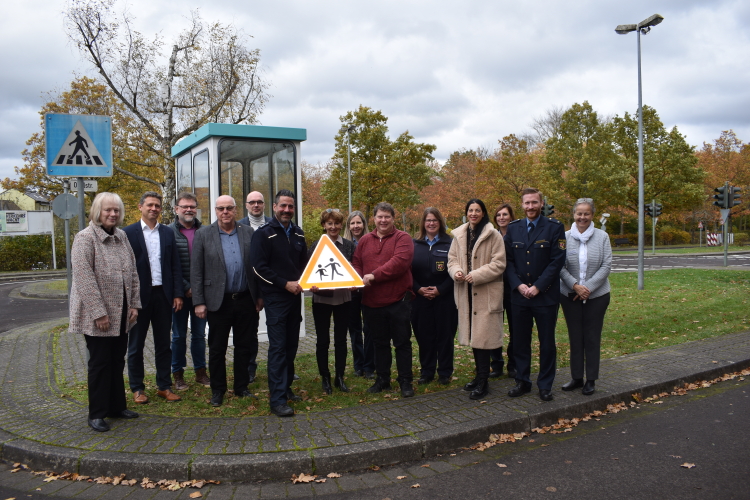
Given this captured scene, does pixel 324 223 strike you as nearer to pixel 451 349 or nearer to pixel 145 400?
pixel 451 349

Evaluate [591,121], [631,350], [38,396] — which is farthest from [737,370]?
[591,121]

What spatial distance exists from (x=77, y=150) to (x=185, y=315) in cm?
212

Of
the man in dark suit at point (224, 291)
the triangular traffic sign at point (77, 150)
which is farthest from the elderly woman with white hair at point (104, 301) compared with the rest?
the triangular traffic sign at point (77, 150)

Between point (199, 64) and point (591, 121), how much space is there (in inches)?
1352

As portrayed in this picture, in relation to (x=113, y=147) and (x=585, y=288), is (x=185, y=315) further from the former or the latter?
(x=113, y=147)

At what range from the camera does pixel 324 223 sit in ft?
19.8

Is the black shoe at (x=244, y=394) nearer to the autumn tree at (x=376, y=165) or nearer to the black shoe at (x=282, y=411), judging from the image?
the black shoe at (x=282, y=411)

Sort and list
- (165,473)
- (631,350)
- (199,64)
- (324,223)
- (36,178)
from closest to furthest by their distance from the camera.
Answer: (165,473)
(324,223)
(631,350)
(199,64)
(36,178)

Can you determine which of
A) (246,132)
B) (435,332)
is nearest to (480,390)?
(435,332)

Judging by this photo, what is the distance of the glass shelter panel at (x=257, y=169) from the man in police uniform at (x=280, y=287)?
3624mm

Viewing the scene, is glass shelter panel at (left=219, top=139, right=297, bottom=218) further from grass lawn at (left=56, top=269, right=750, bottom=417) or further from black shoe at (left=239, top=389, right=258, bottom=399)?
black shoe at (left=239, top=389, right=258, bottom=399)

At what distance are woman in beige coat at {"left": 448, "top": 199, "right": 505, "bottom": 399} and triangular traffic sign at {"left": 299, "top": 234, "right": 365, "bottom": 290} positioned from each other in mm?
1105

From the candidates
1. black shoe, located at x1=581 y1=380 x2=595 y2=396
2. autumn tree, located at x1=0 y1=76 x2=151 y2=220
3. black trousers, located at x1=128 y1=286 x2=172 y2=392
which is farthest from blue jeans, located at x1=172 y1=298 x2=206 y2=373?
autumn tree, located at x1=0 y1=76 x2=151 y2=220

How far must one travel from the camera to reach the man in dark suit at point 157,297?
557cm
